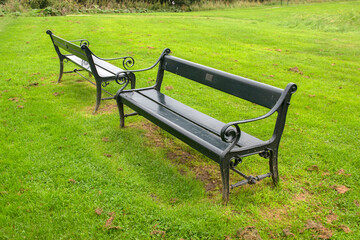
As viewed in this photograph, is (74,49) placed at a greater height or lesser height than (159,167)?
greater

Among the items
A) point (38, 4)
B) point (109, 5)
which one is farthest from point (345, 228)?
point (109, 5)

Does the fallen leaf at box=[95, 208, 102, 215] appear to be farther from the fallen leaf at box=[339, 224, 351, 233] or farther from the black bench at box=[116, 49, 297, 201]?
the fallen leaf at box=[339, 224, 351, 233]

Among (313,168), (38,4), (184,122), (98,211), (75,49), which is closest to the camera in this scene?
(98,211)

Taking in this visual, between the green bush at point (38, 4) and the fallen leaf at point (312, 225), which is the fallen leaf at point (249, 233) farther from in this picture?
the green bush at point (38, 4)

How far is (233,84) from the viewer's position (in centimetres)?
366

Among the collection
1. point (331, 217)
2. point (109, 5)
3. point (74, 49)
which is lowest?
point (331, 217)

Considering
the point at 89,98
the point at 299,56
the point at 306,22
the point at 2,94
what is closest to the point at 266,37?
the point at 299,56

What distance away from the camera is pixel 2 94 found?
622cm

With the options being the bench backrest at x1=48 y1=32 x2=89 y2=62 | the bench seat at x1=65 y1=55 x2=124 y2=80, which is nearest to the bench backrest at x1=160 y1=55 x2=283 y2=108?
the bench seat at x1=65 y1=55 x2=124 y2=80

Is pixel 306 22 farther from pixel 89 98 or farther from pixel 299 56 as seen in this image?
pixel 89 98

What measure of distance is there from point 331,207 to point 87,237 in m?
2.54

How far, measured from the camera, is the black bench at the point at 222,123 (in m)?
3.10

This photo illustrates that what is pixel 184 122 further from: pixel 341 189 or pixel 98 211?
pixel 341 189

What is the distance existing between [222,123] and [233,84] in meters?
0.53
